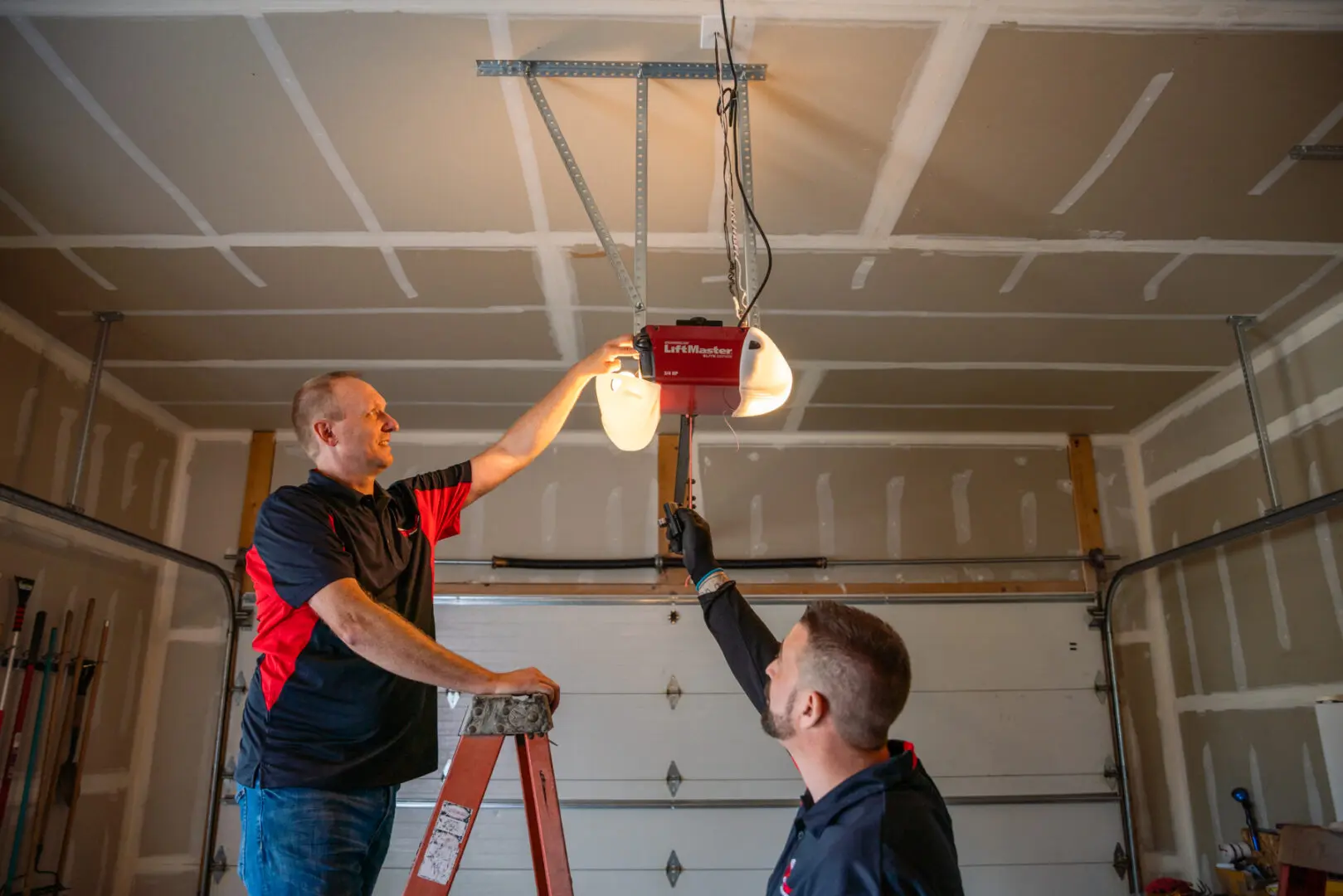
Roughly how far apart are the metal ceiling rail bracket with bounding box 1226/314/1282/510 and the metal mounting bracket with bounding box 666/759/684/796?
10.1ft

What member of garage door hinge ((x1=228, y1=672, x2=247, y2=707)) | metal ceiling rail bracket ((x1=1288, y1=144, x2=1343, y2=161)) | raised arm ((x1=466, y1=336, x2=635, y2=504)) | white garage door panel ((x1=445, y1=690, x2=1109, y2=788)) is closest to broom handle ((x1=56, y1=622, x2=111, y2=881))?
garage door hinge ((x1=228, y1=672, x2=247, y2=707))

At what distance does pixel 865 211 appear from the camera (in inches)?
129

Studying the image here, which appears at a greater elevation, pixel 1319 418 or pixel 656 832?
pixel 1319 418

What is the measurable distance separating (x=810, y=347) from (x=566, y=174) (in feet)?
5.74

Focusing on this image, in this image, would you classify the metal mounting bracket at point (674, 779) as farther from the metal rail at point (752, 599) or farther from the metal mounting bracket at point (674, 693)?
the metal rail at point (752, 599)

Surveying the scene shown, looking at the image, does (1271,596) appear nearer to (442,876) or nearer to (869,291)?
(869,291)

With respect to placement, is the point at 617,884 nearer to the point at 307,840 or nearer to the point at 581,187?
the point at 307,840

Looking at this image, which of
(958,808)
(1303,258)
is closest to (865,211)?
(1303,258)

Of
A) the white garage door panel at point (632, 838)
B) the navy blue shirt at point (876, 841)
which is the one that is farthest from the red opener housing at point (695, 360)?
the white garage door panel at point (632, 838)

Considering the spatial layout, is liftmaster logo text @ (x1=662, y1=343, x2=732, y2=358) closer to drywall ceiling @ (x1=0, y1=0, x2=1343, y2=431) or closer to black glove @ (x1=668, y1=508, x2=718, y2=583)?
black glove @ (x1=668, y1=508, x2=718, y2=583)

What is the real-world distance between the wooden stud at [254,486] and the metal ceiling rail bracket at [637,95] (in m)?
3.50

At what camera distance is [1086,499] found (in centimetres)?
546

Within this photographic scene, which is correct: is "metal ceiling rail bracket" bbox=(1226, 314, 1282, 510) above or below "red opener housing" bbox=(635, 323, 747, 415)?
above

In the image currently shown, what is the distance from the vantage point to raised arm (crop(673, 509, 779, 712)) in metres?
2.22
